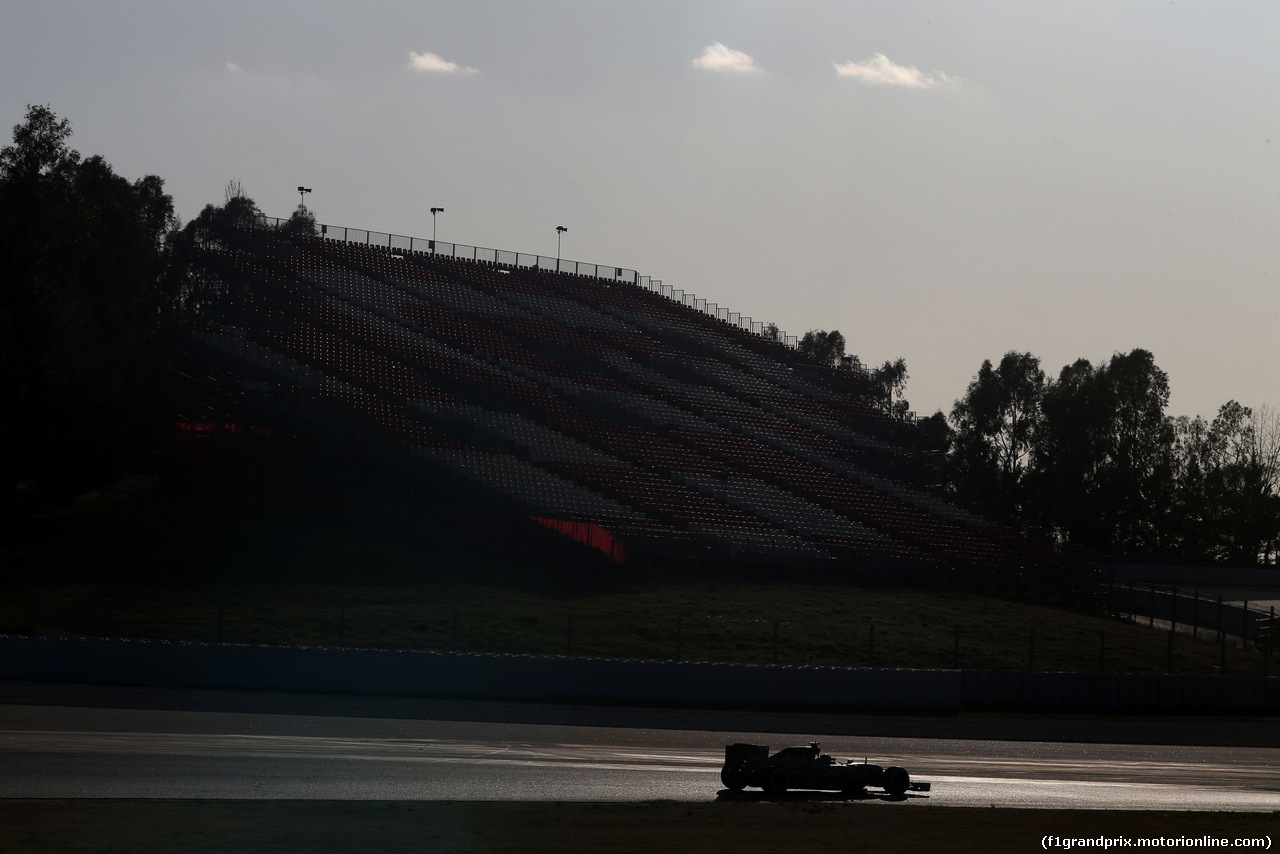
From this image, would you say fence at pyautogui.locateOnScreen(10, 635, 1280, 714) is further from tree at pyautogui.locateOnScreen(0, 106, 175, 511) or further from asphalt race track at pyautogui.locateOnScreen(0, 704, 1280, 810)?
tree at pyautogui.locateOnScreen(0, 106, 175, 511)

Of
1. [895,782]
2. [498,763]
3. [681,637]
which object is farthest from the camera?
[681,637]

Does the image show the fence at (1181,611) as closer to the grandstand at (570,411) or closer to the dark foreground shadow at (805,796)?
the grandstand at (570,411)

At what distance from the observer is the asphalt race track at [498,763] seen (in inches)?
708

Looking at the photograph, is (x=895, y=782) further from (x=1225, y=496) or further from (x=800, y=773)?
(x=1225, y=496)

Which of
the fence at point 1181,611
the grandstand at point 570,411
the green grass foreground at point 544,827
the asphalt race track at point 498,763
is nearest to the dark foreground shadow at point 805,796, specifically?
the asphalt race track at point 498,763

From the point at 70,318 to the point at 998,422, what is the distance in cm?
6571

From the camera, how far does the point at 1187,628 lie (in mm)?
48094

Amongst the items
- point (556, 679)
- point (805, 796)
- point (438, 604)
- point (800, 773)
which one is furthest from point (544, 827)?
point (438, 604)

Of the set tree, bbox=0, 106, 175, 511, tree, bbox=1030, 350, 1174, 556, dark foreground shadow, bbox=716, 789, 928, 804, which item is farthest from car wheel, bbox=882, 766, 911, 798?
tree, bbox=1030, 350, 1174, 556

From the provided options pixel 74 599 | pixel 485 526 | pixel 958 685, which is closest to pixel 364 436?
pixel 485 526

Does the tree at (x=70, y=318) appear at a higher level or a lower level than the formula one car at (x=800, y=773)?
higher

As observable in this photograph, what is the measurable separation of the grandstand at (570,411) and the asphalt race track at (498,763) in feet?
68.9

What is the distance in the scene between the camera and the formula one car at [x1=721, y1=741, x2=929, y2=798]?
19.6 meters

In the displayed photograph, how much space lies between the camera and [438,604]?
123 feet
